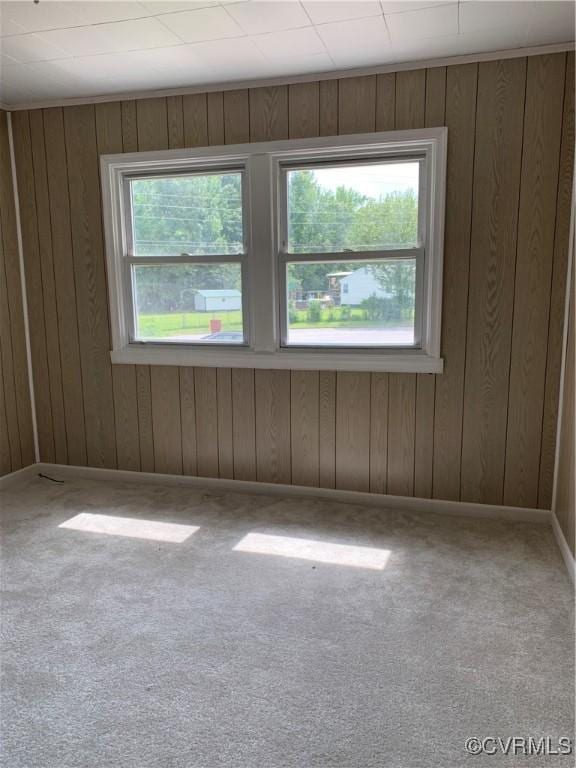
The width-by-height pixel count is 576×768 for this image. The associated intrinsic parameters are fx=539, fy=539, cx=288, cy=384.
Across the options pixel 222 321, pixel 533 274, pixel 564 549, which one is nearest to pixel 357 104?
pixel 533 274

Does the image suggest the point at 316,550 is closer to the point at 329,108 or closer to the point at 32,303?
the point at 329,108

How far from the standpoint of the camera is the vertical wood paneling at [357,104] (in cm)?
295

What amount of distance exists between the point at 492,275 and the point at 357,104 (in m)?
1.20

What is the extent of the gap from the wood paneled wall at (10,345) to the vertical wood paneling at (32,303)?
0.04ft

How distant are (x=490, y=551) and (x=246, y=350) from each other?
1.81 meters

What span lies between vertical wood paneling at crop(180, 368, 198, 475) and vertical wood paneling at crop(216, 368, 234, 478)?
0.60 feet

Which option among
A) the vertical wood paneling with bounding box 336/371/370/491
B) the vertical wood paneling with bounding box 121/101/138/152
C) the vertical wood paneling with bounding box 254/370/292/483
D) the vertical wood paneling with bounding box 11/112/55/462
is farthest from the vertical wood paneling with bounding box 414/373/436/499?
the vertical wood paneling with bounding box 11/112/55/462

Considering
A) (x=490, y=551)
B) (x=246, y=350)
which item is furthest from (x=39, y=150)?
(x=490, y=551)

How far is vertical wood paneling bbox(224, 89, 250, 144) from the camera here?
124 inches

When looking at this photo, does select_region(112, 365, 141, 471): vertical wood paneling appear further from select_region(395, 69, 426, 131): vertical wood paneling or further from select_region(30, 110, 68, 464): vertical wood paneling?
select_region(395, 69, 426, 131): vertical wood paneling

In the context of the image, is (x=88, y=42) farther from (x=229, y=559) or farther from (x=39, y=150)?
(x=229, y=559)

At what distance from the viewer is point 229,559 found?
266 centimetres

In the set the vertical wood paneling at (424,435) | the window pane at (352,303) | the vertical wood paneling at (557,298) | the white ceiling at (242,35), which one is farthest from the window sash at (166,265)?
the vertical wood paneling at (557,298)

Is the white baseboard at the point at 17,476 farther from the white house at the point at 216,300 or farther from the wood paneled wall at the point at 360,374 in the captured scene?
the white house at the point at 216,300
